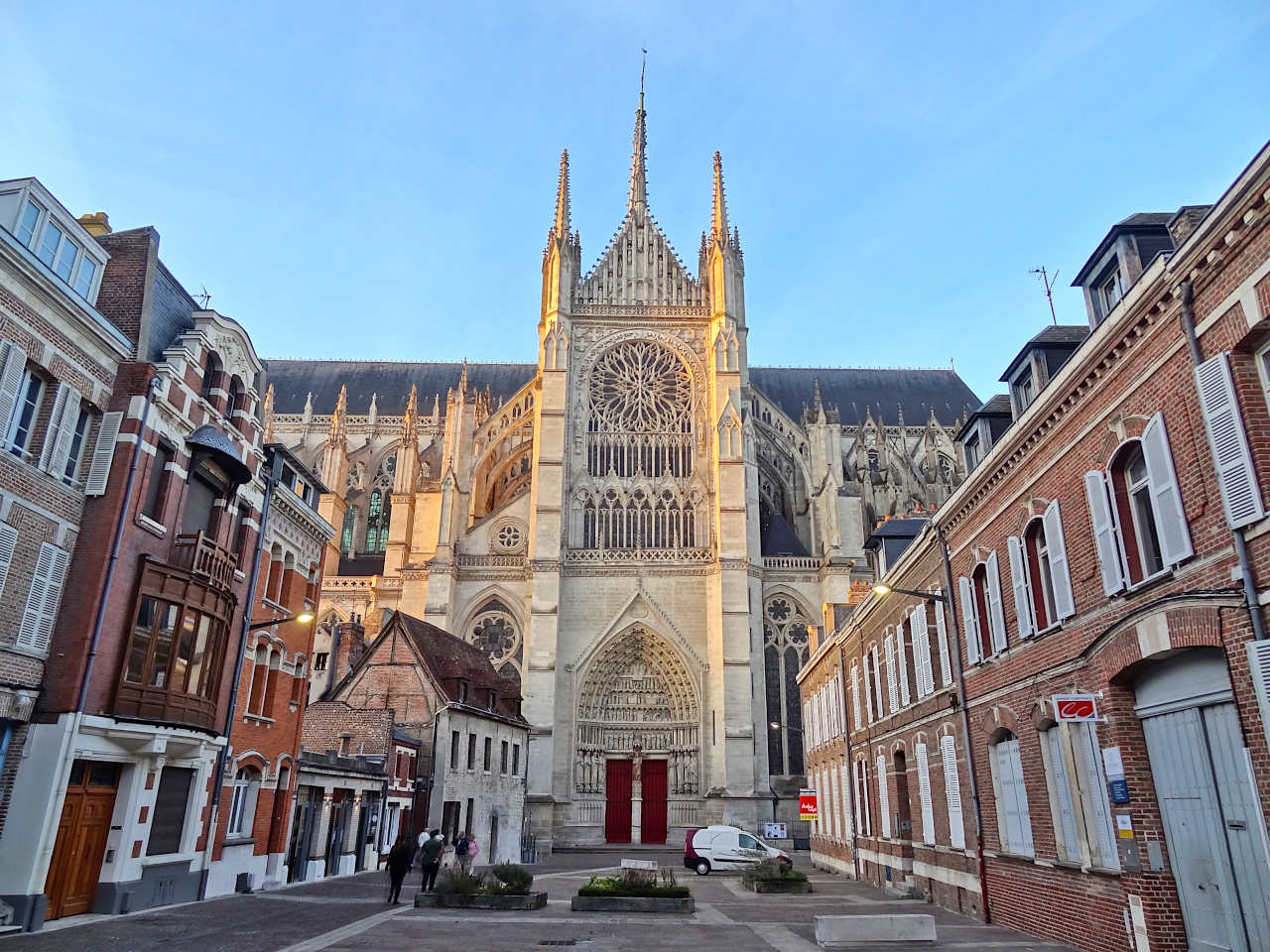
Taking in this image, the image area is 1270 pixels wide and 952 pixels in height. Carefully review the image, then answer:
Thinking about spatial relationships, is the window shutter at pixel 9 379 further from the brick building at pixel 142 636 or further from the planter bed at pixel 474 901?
the planter bed at pixel 474 901

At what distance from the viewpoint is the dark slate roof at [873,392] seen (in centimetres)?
5653

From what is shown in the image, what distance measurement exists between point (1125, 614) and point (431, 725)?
20.8 metres

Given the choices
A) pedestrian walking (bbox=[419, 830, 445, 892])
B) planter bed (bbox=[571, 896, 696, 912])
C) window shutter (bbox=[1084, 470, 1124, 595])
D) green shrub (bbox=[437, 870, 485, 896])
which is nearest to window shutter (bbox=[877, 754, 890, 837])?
planter bed (bbox=[571, 896, 696, 912])

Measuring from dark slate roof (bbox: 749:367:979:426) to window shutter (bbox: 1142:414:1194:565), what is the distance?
4526 cm

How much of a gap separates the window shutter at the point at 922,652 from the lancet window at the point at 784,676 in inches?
793

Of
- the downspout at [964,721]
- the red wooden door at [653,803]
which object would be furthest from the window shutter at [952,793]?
the red wooden door at [653,803]

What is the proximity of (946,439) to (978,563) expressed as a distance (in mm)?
39586

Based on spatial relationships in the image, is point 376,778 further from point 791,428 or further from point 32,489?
point 791,428

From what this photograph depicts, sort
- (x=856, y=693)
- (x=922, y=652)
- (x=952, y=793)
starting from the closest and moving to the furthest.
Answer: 1. (x=952, y=793)
2. (x=922, y=652)
3. (x=856, y=693)

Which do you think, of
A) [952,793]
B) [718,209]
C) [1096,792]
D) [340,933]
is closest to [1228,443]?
[1096,792]

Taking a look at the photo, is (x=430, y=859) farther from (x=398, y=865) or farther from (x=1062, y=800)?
(x=1062, y=800)

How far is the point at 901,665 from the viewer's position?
62.7 ft

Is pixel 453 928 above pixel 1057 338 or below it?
below

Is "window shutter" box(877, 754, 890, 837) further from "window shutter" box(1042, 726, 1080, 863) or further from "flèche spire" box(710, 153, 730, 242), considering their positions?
"flèche spire" box(710, 153, 730, 242)
